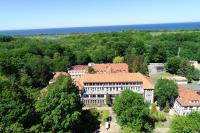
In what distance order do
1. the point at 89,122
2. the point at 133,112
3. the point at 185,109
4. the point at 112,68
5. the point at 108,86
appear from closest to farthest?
the point at 133,112
the point at 89,122
the point at 185,109
the point at 108,86
the point at 112,68

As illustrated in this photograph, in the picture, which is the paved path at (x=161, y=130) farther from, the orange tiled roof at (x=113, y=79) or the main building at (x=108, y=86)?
the orange tiled roof at (x=113, y=79)

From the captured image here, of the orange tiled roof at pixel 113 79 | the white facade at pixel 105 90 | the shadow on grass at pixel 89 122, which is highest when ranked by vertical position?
the orange tiled roof at pixel 113 79

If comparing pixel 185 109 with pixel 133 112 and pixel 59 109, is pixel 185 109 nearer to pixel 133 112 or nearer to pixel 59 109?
pixel 133 112

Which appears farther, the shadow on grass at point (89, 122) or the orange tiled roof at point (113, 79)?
the orange tiled roof at point (113, 79)

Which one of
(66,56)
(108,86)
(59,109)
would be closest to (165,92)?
(108,86)

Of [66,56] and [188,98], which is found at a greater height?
[66,56]

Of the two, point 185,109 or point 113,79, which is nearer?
point 185,109

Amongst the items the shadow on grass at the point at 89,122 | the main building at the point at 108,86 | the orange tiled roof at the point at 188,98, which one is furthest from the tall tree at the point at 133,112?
the main building at the point at 108,86

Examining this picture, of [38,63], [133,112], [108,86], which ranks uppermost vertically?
[38,63]

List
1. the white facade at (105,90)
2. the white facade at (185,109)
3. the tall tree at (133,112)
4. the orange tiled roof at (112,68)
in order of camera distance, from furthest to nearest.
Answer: the orange tiled roof at (112,68)
the white facade at (105,90)
the white facade at (185,109)
the tall tree at (133,112)

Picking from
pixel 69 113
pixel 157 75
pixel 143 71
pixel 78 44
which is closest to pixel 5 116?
pixel 69 113
